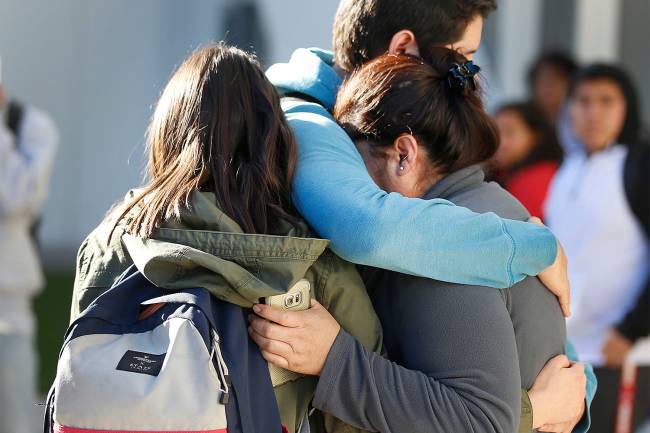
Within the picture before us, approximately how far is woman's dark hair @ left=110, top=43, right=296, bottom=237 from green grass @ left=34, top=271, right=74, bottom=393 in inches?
171

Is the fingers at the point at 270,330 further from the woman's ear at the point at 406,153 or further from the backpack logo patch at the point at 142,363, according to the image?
the woman's ear at the point at 406,153

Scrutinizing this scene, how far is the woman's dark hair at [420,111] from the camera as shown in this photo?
6.49 feet

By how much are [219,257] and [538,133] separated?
13.2ft

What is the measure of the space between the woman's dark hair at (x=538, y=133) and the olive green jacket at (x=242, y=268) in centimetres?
366

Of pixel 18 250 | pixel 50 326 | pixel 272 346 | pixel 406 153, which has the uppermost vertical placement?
pixel 406 153

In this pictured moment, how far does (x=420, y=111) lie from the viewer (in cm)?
197

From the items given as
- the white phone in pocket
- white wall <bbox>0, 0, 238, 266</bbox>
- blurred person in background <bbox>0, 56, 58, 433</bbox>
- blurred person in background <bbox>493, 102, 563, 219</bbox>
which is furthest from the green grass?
the white phone in pocket

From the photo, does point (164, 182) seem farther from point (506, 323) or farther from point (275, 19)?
point (275, 19)

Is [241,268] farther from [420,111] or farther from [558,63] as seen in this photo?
[558,63]

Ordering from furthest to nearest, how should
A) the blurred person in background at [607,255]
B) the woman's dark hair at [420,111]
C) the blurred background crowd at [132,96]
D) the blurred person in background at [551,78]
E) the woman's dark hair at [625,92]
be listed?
the blurred person in background at [551,78] < the blurred background crowd at [132,96] < the woman's dark hair at [625,92] < the blurred person in background at [607,255] < the woman's dark hair at [420,111]

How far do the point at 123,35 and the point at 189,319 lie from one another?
5.22 meters

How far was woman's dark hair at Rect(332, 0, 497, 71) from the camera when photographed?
91.7 inches

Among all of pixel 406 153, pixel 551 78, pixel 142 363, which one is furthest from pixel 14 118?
pixel 142 363

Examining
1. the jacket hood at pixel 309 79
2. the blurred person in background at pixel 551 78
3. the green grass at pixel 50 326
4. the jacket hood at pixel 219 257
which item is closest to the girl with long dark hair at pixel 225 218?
the jacket hood at pixel 219 257
